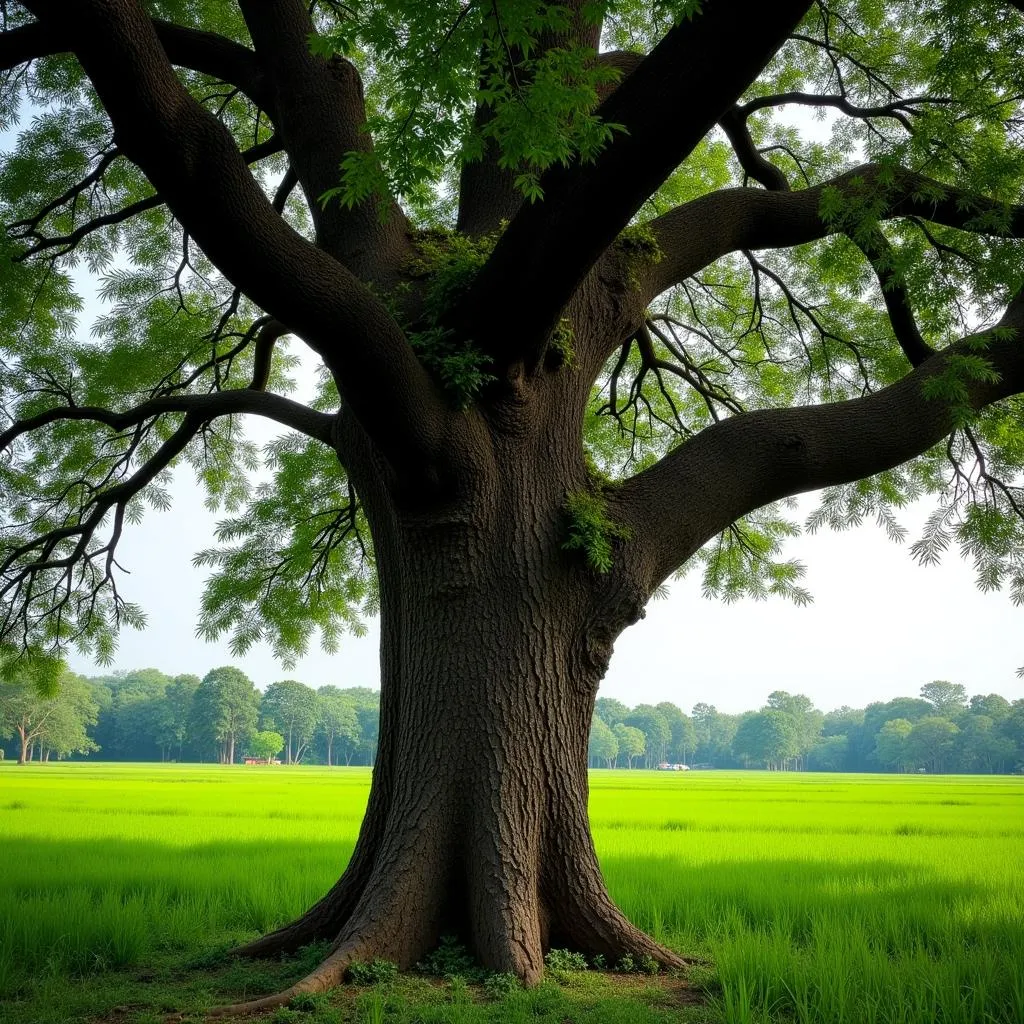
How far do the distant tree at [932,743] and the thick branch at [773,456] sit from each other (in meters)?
106

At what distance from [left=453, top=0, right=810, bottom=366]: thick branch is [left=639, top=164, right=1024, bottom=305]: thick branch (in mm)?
1856

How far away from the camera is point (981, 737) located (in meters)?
90.4

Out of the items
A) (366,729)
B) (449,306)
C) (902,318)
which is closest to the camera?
(449,306)

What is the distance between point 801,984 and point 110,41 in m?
5.00

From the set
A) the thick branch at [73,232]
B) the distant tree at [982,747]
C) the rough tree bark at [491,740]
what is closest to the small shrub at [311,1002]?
the rough tree bark at [491,740]

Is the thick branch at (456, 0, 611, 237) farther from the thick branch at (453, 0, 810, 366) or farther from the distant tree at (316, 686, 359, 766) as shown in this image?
the distant tree at (316, 686, 359, 766)

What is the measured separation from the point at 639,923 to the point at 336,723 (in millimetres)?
115816

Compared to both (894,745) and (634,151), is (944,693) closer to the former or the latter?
(894,745)

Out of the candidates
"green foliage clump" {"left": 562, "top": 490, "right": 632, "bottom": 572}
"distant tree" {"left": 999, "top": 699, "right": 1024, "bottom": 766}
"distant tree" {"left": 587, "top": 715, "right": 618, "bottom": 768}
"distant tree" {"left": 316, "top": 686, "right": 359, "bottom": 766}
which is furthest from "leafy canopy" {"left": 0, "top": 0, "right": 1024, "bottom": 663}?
"distant tree" {"left": 587, "top": 715, "right": 618, "bottom": 768}

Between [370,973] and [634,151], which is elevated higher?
[634,151]

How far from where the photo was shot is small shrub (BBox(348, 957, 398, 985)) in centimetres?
389

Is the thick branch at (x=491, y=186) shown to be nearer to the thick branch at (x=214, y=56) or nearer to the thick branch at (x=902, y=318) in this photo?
the thick branch at (x=214, y=56)

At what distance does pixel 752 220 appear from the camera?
598cm

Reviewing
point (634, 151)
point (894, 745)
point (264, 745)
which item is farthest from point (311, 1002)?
point (894, 745)
